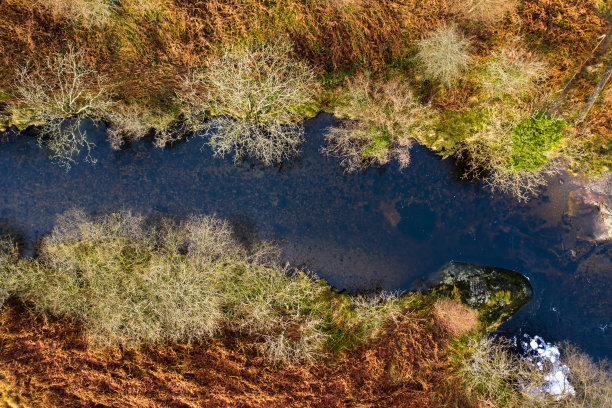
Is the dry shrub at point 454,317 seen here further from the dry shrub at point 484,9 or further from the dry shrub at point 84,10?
the dry shrub at point 84,10

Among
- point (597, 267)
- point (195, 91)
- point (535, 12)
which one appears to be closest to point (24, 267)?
point (195, 91)

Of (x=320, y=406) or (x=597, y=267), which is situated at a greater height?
(x=597, y=267)

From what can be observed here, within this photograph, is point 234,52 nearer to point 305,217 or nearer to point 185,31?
point 185,31

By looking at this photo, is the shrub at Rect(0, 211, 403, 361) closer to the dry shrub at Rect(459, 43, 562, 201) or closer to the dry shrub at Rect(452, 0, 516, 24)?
the dry shrub at Rect(459, 43, 562, 201)

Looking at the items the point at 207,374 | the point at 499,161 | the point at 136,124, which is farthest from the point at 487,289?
the point at 136,124

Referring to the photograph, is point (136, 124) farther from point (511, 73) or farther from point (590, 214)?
point (590, 214)
